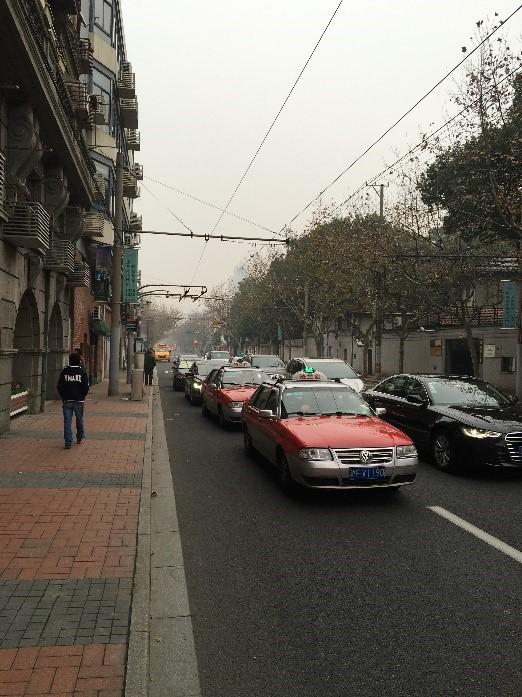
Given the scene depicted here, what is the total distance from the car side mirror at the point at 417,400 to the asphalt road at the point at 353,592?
2.38 m

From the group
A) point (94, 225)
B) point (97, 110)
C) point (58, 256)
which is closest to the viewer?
point (58, 256)

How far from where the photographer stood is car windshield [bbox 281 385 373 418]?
8.99m

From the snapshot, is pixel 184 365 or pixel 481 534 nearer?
pixel 481 534

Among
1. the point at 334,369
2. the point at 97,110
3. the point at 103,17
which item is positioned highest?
the point at 103,17

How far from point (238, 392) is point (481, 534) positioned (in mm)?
9587

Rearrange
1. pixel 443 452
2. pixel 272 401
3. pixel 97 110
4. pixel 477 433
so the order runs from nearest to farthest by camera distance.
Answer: pixel 477 433 < pixel 272 401 < pixel 443 452 < pixel 97 110

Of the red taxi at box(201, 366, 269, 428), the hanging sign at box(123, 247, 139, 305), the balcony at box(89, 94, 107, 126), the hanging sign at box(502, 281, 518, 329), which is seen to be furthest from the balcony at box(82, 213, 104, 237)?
the hanging sign at box(502, 281, 518, 329)

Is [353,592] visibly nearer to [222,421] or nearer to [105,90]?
[222,421]

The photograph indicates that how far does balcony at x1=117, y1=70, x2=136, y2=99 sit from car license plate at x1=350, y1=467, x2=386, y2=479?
32600 millimetres

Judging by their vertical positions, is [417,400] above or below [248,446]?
above

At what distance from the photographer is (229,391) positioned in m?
15.7

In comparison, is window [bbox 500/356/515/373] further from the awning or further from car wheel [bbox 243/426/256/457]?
car wheel [bbox 243/426/256/457]

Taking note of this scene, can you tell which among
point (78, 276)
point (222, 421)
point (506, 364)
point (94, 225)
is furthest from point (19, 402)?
point (506, 364)

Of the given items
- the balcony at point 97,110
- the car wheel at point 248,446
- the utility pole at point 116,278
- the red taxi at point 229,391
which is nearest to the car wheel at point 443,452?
the car wheel at point 248,446
